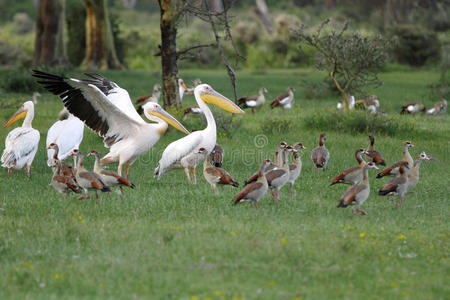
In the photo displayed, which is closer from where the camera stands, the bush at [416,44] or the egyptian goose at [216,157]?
the egyptian goose at [216,157]

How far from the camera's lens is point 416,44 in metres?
39.0

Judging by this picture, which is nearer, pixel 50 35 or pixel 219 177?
pixel 219 177

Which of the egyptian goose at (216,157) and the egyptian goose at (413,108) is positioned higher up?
the egyptian goose at (216,157)

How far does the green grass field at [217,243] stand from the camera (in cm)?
641

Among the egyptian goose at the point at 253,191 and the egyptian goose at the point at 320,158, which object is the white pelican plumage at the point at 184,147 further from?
the egyptian goose at the point at 253,191

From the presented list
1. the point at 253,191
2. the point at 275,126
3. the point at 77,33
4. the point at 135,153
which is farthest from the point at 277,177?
the point at 77,33

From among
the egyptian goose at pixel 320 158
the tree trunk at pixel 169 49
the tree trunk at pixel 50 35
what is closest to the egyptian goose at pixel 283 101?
the tree trunk at pixel 169 49

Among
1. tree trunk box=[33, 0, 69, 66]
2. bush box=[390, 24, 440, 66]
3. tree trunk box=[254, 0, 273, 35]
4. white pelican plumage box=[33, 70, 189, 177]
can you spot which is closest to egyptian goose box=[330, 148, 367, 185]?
white pelican plumage box=[33, 70, 189, 177]

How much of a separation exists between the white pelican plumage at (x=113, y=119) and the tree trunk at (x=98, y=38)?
22388mm

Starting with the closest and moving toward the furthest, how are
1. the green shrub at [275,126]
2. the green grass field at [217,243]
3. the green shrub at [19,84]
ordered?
the green grass field at [217,243]
the green shrub at [275,126]
the green shrub at [19,84]

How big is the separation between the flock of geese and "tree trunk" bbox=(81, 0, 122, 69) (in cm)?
2083

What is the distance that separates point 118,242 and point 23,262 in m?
1.10

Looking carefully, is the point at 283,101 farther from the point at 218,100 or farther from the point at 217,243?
the point at 217,243

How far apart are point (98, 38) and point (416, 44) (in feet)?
56.7
